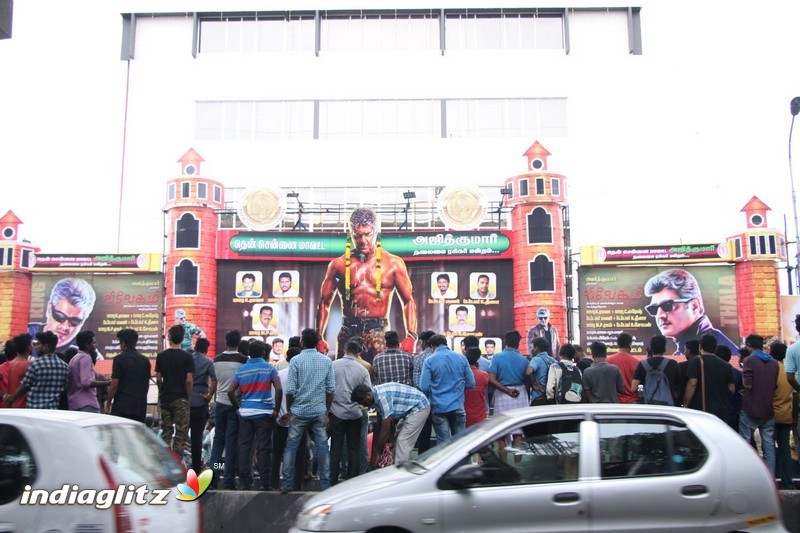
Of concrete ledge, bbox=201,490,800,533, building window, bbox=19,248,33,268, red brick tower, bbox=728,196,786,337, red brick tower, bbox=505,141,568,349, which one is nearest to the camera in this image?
concrete ledge, bbox=201,490,800,533

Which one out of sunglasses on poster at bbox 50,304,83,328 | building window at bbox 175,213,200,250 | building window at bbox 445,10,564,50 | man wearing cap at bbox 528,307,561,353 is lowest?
man wearing cap at bbox 528,307,561,353

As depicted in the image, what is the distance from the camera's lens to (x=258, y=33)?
33.3 meters

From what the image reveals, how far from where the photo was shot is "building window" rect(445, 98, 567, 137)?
102 ft

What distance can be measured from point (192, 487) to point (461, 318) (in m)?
15.9

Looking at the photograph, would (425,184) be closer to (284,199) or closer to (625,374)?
(284,199)

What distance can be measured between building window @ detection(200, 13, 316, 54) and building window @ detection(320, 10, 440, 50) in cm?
94

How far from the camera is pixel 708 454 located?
17.3ft

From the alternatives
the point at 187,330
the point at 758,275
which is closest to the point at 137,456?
the point at 187,330

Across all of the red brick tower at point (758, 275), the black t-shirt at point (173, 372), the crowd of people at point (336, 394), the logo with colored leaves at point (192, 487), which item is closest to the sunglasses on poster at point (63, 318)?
the crowd of people at point (336, 394)

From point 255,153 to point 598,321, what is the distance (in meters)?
17.1

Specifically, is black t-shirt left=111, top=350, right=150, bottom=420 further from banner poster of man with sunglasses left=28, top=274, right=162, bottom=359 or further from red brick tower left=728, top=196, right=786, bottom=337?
red brick tower left=728, top=196, right=786, bottom=337

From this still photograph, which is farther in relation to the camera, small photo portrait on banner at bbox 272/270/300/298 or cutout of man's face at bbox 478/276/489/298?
small photo portrait on banner at bbox 272/270/300/298

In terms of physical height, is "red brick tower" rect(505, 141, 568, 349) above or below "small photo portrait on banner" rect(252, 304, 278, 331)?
above

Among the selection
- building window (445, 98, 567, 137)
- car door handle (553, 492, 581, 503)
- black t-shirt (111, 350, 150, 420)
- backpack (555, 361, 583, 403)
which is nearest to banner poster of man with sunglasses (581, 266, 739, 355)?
building window (445, 98, 567, 137)
